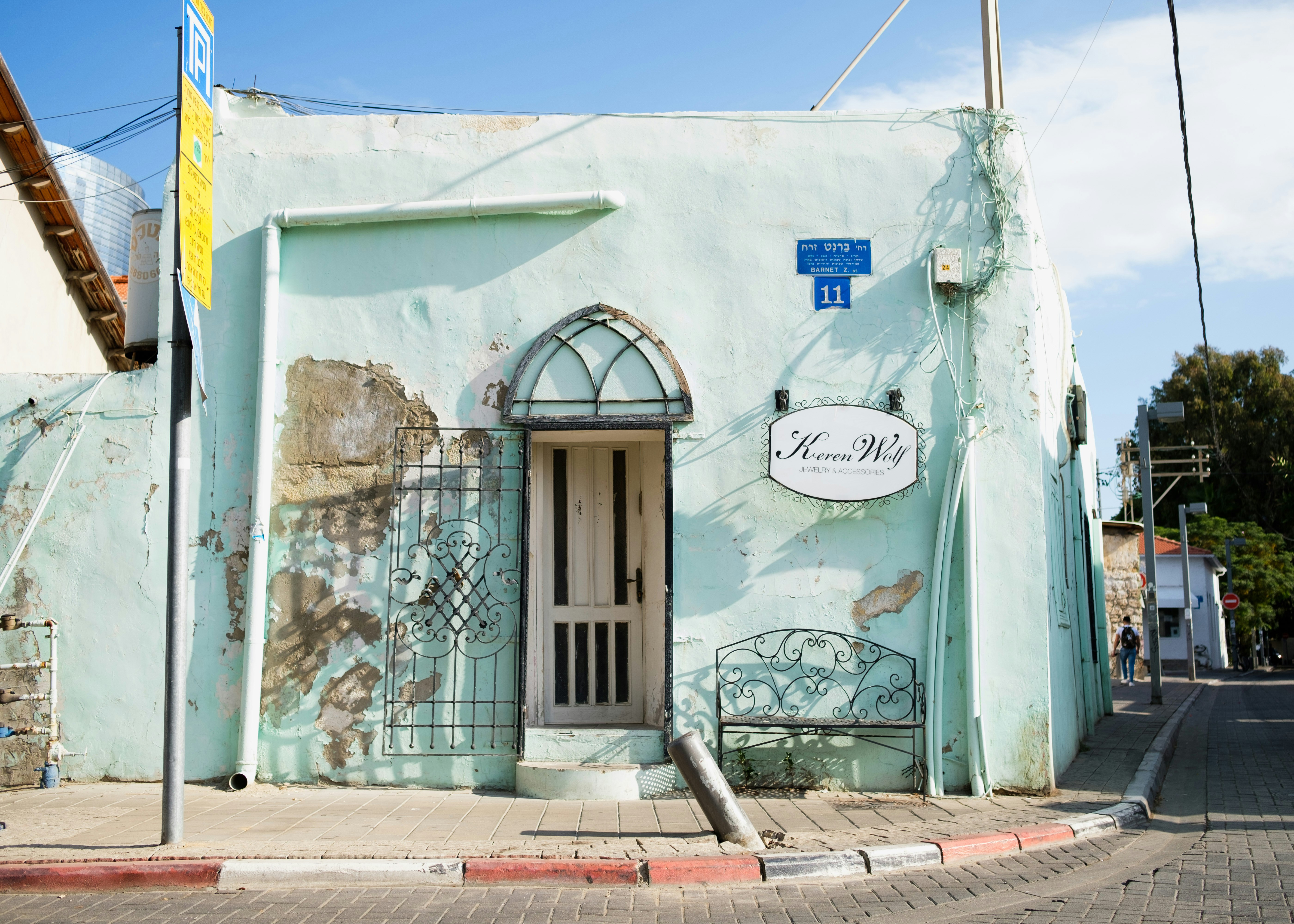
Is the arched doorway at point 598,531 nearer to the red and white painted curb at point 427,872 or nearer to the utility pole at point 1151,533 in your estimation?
the red and white painted curb at point 427,872

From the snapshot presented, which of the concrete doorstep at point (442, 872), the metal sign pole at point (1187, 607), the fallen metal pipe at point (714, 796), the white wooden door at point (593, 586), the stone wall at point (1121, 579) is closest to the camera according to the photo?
the concrete doorstep at point (442, 872)

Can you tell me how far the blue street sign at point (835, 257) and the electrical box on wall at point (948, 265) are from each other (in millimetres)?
496

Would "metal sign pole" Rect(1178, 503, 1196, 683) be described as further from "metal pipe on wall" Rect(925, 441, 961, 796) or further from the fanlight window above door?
the fanlight window above door

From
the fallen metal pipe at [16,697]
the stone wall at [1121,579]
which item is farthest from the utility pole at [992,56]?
the stone wall at [1121,579]

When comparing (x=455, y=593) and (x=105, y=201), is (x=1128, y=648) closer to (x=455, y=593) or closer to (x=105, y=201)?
(x=455, y=593)

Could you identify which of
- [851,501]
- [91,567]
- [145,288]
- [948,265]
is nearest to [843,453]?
[851,501]

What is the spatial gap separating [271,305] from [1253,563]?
41647 mm

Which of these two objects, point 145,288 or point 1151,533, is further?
point 1151,533

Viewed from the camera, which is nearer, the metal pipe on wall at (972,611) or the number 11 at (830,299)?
the metal pipe on wall at (972,611)

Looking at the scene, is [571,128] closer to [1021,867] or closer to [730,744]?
[730,744]

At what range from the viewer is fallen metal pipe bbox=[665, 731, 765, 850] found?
19.2ft

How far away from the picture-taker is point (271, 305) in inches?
311

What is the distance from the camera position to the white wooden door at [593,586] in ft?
27.0

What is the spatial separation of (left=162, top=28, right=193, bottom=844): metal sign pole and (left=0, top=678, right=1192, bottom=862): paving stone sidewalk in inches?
11.4
